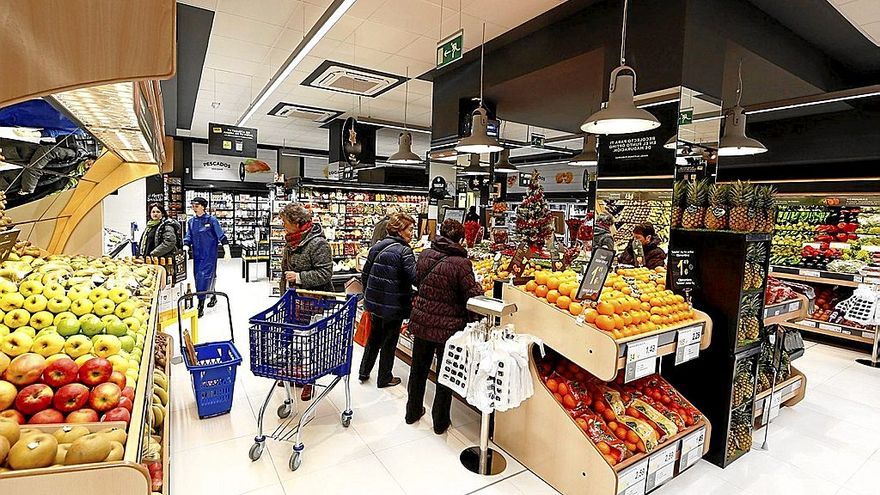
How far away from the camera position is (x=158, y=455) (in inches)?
73.4

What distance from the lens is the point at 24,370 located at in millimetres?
1428

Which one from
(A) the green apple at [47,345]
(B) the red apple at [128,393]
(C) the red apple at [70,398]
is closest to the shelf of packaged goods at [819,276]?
(B) the red apple at [128,393]

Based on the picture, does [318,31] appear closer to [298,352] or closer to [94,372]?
[298,352]

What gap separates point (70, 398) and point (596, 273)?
2.44 meters

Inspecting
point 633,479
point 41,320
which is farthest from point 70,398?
point 633,479

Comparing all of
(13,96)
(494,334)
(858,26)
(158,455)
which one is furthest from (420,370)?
(858,26)

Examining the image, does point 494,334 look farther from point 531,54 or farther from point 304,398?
point 531,54

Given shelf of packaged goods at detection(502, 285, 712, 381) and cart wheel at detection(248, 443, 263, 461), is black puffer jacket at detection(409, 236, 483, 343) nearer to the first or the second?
shelf of packaged goods at detection(502, 285, 712, 381)

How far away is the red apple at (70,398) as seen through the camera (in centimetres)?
139

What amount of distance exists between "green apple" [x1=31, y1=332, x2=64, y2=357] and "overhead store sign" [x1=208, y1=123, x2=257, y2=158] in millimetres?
7449

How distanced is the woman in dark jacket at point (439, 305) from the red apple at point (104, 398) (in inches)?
84.9

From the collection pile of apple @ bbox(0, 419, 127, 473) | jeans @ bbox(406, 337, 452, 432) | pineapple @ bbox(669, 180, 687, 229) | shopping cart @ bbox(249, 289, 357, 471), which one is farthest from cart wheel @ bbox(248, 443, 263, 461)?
pineapple @ bbox(669, 180, 687, 229)

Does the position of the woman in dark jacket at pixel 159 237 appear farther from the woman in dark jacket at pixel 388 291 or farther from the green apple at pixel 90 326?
the green apple at pixel 90 326

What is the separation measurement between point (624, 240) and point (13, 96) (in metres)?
4.16
